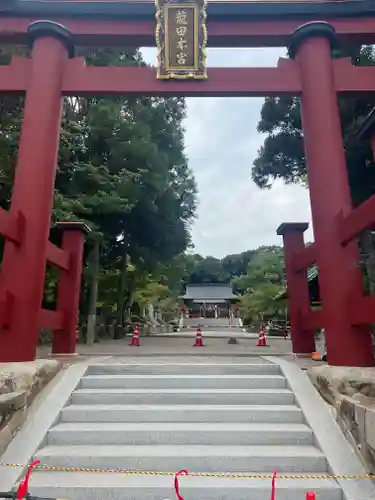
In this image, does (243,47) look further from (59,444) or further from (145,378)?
(59,444)

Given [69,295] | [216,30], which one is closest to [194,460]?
[69,295]

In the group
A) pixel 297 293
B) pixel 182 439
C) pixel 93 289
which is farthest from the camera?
pixel 93 289

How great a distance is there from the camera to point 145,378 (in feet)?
14.5

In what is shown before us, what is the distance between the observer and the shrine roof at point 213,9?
5820mm

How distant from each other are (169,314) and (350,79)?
3381cm

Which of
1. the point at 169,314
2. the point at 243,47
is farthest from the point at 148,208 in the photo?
the point at 169,314

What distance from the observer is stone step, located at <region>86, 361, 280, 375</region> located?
470 centimetres

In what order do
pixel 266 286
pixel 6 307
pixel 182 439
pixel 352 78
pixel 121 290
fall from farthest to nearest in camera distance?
pixel 266 286 → pixel 121 290 → pixel 352 78 → pixel 6 307 → pixel 182 439

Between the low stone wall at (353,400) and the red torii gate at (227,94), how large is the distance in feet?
1.20

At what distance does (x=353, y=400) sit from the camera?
354 cm

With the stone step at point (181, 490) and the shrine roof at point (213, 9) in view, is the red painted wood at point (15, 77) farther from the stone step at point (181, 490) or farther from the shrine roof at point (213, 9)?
the stone step at point (181, 490)

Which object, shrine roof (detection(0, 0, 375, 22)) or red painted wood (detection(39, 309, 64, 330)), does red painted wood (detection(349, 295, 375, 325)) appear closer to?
red painted wood (detection(39, 309, 64, 330))

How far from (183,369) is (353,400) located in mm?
1982

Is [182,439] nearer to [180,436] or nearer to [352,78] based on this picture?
[180,436]
